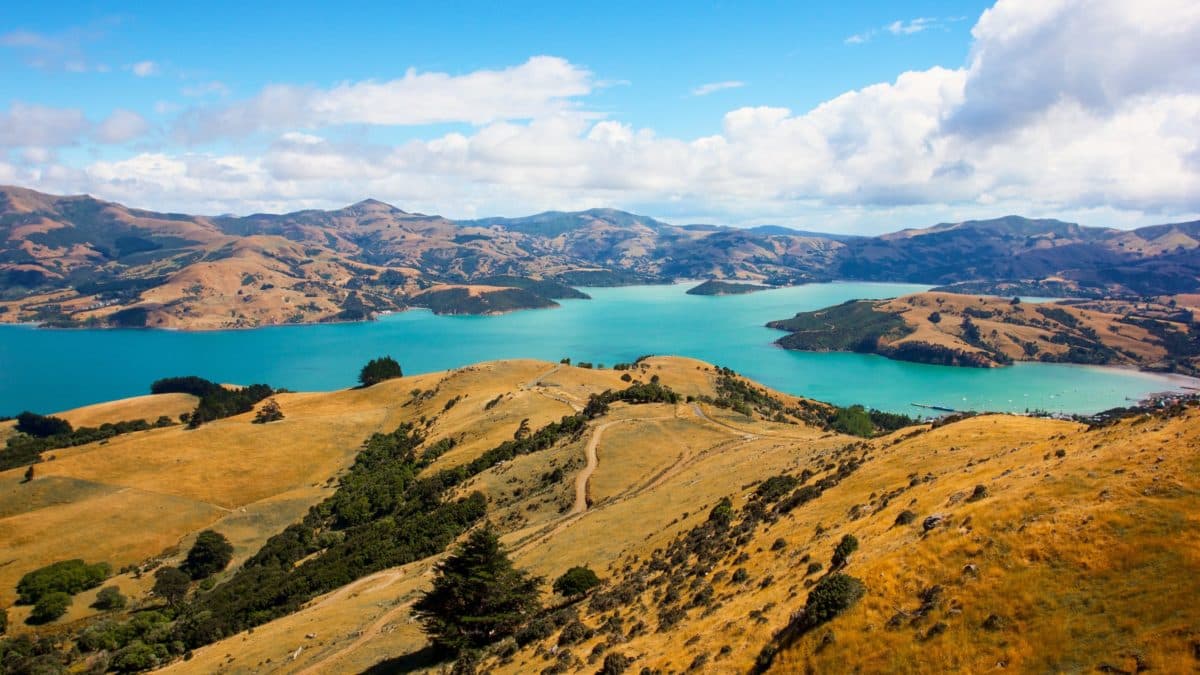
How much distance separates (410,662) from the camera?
40.6m

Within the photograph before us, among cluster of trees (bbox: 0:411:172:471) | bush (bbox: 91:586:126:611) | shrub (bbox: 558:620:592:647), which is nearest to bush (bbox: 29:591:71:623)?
bush (bbox: 91:586:126:611)

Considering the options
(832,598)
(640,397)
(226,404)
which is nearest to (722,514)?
(832,598)

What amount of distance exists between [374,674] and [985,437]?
45.8m

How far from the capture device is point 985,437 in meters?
44.4

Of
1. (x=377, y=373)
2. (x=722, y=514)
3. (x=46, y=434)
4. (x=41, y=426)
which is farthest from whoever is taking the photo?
(x=377, y=373)

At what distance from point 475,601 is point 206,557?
2802 inches

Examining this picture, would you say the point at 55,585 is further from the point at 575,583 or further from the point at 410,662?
the point at 575,583

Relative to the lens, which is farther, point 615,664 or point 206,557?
point 206,557

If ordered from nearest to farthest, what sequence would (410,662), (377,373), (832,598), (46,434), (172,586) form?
(832,598), (410,662), (172,586), (46,434), (377,373)

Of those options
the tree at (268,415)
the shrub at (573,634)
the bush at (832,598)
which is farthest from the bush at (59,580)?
the bush at (832,598)

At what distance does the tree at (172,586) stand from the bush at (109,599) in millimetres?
3558

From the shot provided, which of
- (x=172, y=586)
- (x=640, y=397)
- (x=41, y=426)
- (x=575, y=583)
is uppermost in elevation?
(x=575, y=583)

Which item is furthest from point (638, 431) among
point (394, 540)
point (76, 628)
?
point (76, 628)

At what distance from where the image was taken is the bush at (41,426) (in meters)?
162
